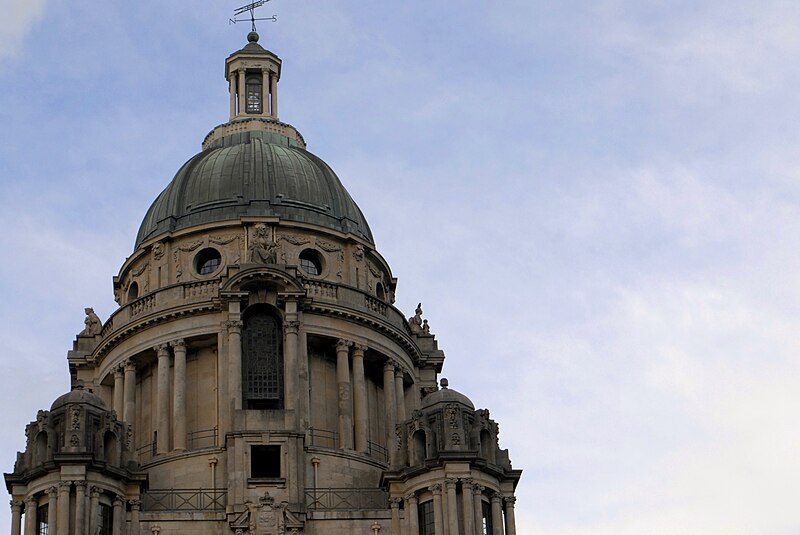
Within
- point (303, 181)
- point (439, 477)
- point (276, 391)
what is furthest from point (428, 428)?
point (303, 181)

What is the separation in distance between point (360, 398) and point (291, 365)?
435cm

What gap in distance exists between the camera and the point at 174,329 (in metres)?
81.4

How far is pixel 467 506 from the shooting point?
70.4 meters

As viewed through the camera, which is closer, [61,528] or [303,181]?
[61,528]

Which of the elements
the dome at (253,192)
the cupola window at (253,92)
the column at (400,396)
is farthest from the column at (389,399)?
the cupola window at (253,92)

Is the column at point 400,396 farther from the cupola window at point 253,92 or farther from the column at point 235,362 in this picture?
the cupola window at point 253,92

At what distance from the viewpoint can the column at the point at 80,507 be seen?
68625mm

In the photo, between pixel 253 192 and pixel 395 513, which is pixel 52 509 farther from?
pixel 253 192

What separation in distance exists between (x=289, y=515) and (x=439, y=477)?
6055mm

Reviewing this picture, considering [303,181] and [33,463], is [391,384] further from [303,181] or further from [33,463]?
[33,463]

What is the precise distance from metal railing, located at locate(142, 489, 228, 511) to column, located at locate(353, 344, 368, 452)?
7676 mm

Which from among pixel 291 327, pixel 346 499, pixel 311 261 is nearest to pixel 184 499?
pixel 346 499

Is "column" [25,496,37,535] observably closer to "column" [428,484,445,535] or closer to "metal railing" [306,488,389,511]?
"metal railing" [306,488,389,511]

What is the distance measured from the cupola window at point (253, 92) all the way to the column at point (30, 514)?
3041cm
